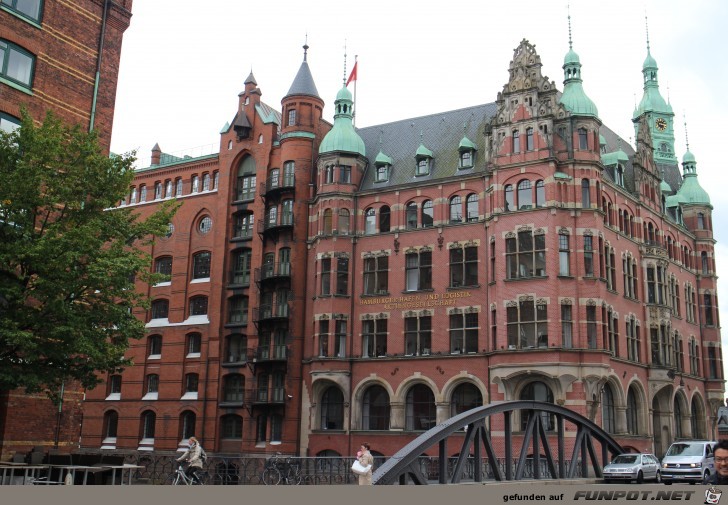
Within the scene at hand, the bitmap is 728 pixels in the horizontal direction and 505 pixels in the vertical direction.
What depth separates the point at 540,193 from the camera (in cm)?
4297

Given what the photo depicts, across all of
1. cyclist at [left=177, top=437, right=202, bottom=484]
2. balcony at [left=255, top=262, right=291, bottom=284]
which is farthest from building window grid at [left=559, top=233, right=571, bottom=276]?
cyclist at [left=177, top=437, right=202, bottom=484]

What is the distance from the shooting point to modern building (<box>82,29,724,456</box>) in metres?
42.3

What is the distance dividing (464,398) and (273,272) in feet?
49.2

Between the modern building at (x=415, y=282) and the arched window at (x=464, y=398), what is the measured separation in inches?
3.2

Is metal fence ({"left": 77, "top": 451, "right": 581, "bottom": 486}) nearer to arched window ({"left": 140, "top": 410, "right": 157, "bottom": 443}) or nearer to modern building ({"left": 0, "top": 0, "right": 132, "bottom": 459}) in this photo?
modern building ({"left": 0, "top": 0, "right": 132, "bottom": 459})

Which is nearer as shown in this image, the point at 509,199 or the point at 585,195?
the point at 585,195

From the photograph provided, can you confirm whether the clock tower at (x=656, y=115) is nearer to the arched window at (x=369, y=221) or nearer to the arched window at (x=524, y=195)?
the arched window at (x=524, y=195)

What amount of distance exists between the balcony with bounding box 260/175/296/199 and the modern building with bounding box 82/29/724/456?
10 cm

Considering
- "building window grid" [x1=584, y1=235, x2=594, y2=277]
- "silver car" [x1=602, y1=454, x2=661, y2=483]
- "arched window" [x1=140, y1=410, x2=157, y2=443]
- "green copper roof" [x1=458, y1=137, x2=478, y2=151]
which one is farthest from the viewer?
"arched window" [x1=140, y1=410, x2=157, y2=443]

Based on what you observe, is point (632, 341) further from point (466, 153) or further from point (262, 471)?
point (262, 471)

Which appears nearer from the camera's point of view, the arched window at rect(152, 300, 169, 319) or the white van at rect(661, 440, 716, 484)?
the white van at rect(661, 440, 716, 484)

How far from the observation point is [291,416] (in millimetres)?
47938

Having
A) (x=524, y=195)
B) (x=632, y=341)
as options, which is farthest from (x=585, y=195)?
(x=632, y=341)

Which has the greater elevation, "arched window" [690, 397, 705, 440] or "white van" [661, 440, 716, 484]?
"arched window" [690, 397, 705, 440]
